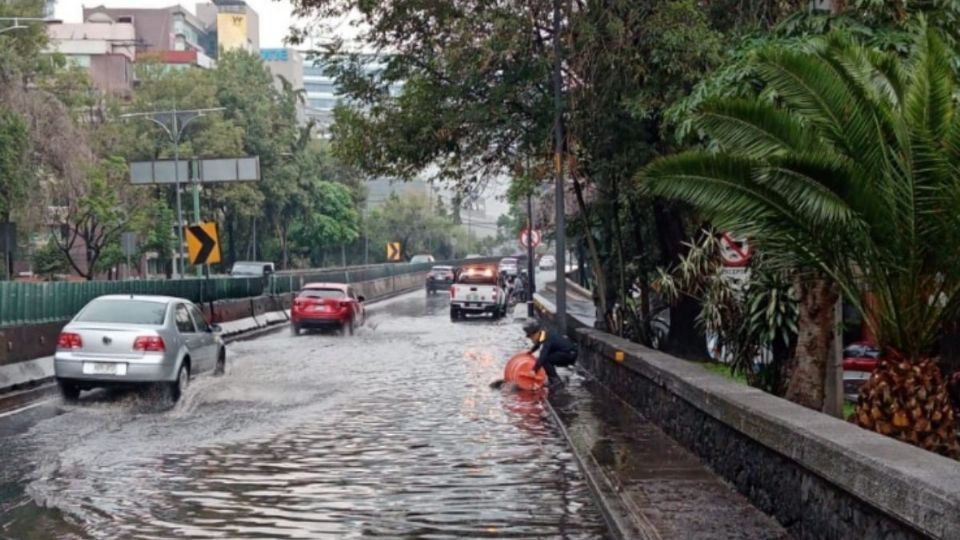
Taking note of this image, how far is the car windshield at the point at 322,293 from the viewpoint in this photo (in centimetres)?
3528

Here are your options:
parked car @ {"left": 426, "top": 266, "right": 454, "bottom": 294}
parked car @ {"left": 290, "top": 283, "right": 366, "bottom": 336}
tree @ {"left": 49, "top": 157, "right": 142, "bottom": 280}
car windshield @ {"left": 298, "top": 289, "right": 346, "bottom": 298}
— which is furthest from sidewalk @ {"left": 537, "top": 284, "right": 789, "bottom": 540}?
parked car @ {"left": 426, "top": 266, "right": 454, "bottom": 294}

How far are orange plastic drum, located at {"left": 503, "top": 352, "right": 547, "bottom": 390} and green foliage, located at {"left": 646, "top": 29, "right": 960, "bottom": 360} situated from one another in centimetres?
954

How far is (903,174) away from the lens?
877 centimetres

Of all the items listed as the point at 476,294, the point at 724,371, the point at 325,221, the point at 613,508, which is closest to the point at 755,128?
the point at 613,508

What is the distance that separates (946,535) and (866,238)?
12.7 ft

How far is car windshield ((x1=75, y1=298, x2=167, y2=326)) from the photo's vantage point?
1684 cm

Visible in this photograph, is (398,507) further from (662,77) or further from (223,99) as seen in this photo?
(223,99)

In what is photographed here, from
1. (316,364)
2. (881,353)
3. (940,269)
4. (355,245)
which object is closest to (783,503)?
(881,353)

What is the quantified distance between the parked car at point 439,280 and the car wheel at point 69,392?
161ft

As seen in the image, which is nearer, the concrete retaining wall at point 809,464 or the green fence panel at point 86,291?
the concrete retaining wall at point 809,464

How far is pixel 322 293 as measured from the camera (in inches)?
1394

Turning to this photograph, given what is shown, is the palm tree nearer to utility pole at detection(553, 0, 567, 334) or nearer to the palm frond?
the palm frond

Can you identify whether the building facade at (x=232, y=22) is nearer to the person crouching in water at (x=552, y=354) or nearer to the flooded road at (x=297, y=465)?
the person crouching in water at (x=552, y=354)

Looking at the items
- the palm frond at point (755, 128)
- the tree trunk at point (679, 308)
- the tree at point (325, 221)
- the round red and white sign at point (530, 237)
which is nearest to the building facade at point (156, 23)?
the tree at point (325, 221)
